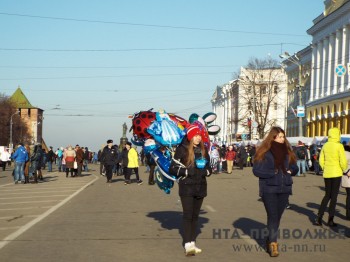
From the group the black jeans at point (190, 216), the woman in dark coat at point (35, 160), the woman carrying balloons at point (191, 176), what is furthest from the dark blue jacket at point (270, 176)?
the woman in dark coat at point (35, 160)

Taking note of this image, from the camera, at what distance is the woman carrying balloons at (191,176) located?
920cm

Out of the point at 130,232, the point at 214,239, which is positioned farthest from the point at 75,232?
the point at 214,239

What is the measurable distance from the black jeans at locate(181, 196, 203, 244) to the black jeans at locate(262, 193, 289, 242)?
986 mm

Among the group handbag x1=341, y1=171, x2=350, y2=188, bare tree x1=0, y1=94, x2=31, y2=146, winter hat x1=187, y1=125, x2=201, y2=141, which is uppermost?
bare tree x1=0, y1=94, x2=31, y2=146

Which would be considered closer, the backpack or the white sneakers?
the white sneakers

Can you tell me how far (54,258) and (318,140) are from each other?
36485mm

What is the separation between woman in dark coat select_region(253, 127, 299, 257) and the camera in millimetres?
8891

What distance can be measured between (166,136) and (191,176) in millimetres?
1534

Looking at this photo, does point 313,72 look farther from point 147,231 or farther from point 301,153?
point 147,231

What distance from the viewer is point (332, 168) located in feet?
41.2

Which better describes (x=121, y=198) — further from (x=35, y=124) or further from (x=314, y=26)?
(x=35, y=124)

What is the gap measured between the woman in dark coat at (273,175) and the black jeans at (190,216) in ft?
3.15

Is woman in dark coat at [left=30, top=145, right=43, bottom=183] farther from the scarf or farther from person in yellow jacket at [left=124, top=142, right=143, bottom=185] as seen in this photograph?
the scarf

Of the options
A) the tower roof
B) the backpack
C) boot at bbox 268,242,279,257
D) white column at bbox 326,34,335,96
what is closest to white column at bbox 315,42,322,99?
white column at bbox 326,34,335,96
